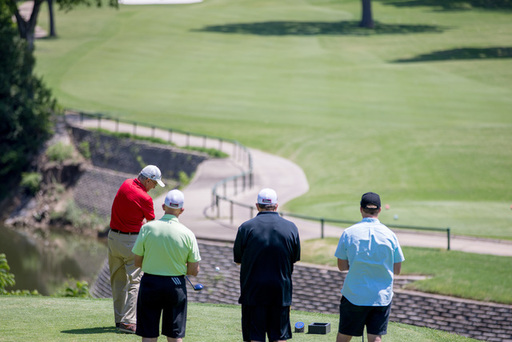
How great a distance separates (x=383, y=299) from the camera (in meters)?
7.71

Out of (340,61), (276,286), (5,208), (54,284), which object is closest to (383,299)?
(276,286)

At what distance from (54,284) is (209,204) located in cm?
630

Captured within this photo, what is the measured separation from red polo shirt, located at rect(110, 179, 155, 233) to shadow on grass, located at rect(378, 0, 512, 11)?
8265 cm

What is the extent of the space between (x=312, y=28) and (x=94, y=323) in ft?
231

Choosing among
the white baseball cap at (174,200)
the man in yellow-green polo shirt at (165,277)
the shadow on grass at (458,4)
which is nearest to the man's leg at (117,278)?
the man in yellow-green polo shirt at (165,277)

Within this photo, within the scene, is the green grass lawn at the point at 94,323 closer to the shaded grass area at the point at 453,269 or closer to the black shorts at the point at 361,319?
the black shorts at the point at 361,319

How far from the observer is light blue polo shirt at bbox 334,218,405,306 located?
7.71 metres

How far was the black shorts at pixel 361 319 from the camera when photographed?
776 cm

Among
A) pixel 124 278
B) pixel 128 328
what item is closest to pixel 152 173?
pixel 124 278

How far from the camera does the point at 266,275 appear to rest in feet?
25.3

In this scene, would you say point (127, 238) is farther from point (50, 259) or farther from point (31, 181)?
point (31, 181)

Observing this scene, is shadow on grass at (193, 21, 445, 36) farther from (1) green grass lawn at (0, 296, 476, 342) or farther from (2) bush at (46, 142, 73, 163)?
(1) green grass lawn at (0, 296, 476, 342)

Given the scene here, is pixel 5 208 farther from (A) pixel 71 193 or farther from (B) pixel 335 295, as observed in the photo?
(B) pixel 335 295

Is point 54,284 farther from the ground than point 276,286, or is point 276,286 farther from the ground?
point 276,286
